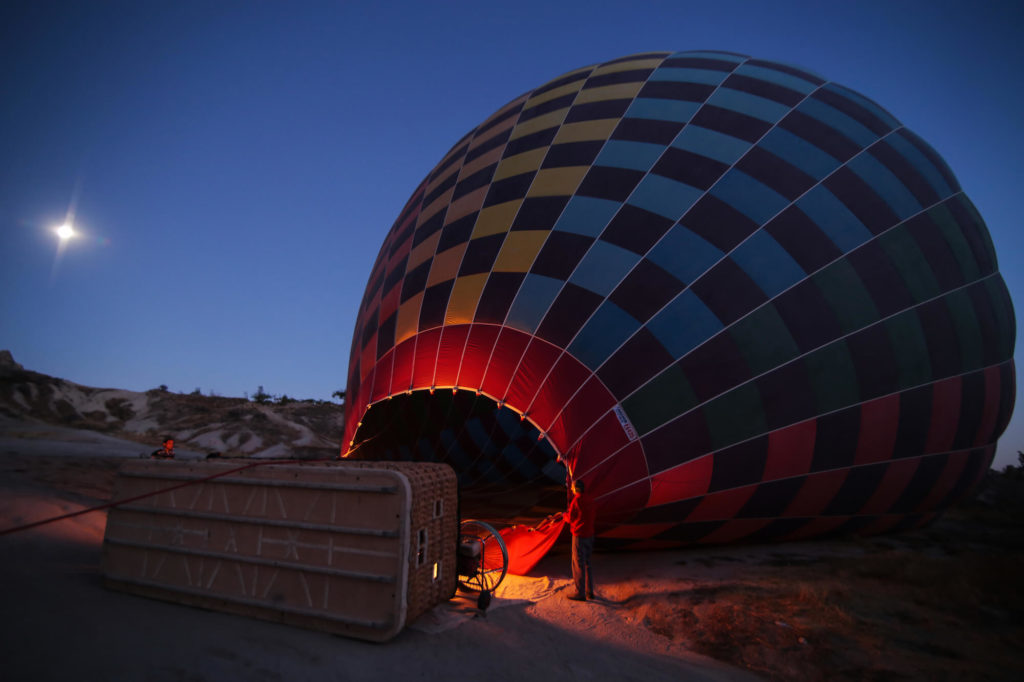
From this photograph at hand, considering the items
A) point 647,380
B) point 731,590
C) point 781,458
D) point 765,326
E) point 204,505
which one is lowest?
point 731,590

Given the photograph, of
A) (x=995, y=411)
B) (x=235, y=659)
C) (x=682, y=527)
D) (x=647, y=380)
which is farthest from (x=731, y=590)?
(x=995, y=411)

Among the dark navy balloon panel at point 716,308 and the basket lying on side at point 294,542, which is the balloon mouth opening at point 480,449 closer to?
the dark navy balloon panel at point 716,308

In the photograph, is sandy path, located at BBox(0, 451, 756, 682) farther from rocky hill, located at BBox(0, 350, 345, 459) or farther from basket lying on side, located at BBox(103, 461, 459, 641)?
rocky hill, located at BBox(0, 350, 345, 459)

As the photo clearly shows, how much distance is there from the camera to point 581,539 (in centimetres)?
418

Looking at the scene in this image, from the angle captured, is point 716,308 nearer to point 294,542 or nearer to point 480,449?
point 294,542

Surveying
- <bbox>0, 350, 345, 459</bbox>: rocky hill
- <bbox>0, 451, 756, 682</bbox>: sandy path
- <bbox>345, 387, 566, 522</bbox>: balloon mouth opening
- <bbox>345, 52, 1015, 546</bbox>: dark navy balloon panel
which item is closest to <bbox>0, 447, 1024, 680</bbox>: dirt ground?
<bbox>0, 451, 756, 682</bbox>: sandy path

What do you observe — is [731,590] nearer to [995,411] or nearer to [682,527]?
[682,527]

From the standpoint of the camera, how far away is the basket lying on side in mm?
2918

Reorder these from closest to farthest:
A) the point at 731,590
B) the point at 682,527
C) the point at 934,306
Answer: the point at 731,590
the point at 682,527
the point at 934,306

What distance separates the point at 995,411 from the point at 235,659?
837 cm

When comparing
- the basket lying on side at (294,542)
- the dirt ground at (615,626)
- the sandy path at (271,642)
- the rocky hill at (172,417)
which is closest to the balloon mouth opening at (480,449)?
the dirt ground at (615,626)

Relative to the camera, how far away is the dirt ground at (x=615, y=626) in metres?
2.45

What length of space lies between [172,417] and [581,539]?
2177 cm

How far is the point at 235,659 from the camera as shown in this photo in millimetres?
2396
